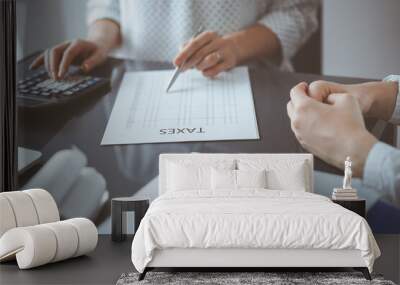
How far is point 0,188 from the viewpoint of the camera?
6.62 metres

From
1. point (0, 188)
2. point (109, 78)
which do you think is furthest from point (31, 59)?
point (0, 188)

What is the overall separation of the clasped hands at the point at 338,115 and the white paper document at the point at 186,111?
1.59ft

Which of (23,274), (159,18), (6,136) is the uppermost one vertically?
(159,18)

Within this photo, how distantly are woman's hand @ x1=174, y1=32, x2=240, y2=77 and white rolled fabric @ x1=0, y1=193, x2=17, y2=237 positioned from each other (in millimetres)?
2431

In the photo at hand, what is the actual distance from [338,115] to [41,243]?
3.15m

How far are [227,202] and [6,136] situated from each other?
284 cm

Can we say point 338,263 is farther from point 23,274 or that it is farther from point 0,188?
point 0,188

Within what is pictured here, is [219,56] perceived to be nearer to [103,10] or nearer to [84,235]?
[103,10]

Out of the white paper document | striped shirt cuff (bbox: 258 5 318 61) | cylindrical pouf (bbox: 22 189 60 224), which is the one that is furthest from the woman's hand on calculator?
cylindrical pouf (bbox: 22 189 60 224)

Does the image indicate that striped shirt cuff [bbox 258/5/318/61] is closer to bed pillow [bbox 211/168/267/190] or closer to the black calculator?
bed pillow [bbox 211/168/267/190]

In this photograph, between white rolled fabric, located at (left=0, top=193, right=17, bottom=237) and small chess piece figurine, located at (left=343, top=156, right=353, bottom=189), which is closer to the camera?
white rolled fabric, located at (left=0, top=193, right=17, bottom=237)

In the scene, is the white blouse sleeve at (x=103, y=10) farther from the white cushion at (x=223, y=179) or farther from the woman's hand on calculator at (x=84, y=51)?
the white cushion at (x=223, y=179)

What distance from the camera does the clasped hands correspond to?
6457 mm

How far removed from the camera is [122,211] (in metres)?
6.19
